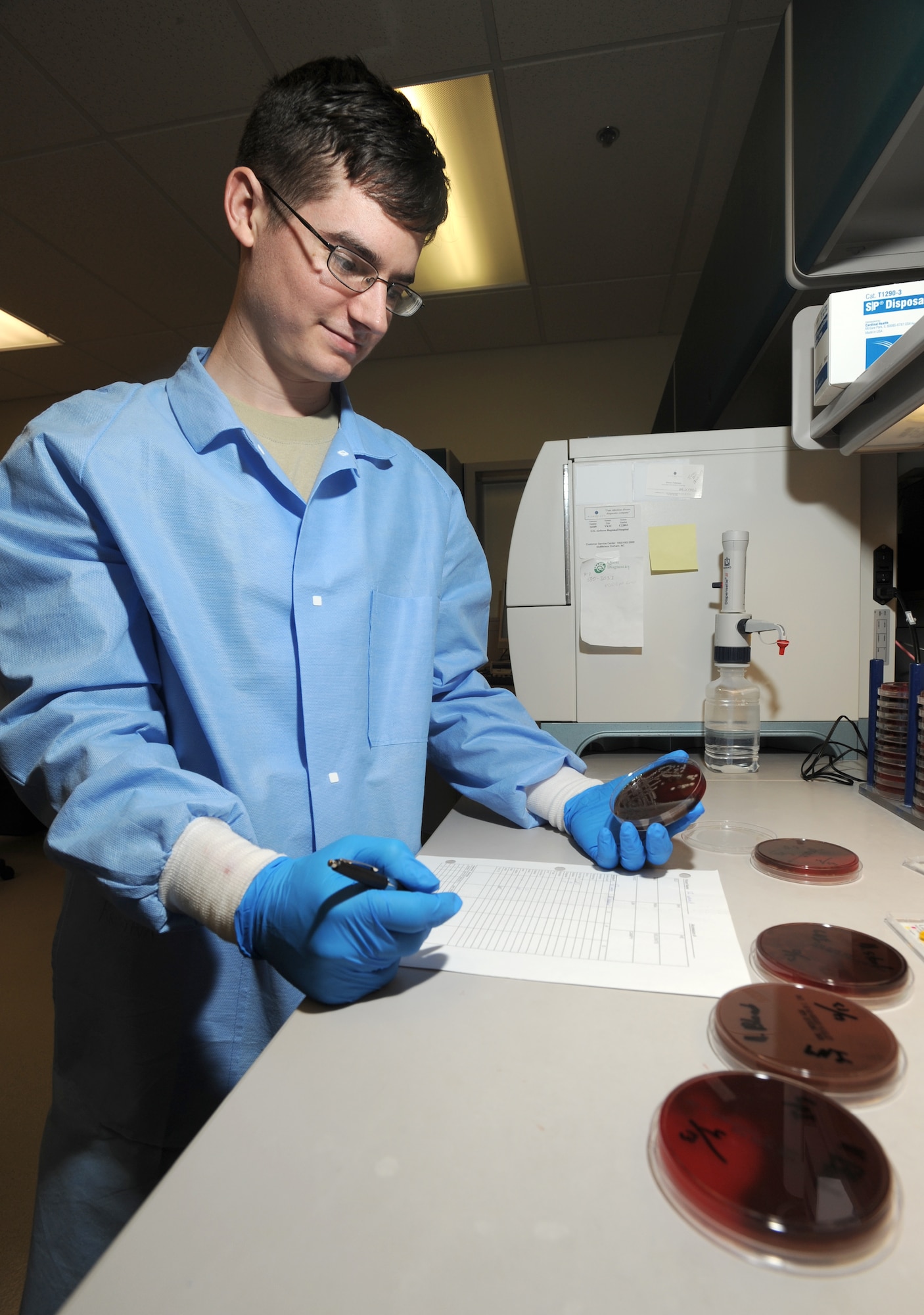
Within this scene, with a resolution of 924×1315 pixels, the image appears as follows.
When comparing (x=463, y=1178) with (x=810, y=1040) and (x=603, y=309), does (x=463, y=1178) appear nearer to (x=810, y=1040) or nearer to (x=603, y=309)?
(x=810, y=1040)

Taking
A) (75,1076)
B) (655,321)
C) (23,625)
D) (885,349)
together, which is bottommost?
(75,1076)

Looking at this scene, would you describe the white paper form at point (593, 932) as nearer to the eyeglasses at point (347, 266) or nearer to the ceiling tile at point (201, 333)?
the eyeglasses at point (347, 266)

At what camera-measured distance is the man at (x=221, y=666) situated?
0.69 metres

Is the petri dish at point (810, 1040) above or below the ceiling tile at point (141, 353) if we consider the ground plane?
below

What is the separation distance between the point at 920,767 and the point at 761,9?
78.2 inches

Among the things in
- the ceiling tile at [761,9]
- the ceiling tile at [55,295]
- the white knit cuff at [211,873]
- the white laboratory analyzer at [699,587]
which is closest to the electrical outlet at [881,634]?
the white laboratory analyzer at [699,587]

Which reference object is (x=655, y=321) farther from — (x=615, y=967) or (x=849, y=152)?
(x=615, y=967)

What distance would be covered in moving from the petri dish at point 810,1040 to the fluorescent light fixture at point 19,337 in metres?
4.13

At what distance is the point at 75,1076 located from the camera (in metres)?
0.80

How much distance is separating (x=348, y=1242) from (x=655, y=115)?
Answer: 271 cm

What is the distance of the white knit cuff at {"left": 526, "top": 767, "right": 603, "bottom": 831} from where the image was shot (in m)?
0.93

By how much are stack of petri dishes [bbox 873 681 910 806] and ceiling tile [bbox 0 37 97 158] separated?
2.64 metres

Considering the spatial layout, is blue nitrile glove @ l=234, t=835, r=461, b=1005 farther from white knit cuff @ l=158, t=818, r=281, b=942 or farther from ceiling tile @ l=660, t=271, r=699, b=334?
ceiling tile @ l=660, t=271, r=699, b=334

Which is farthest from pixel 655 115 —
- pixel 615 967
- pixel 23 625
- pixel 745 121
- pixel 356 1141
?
pixel 356 1141
